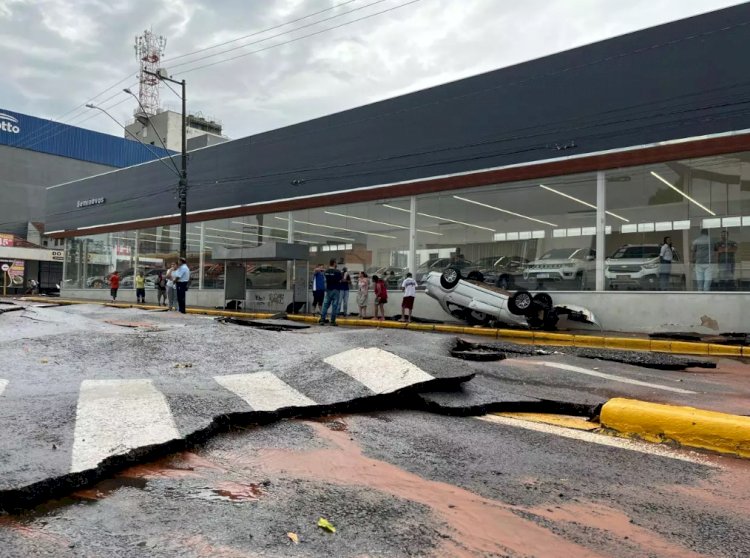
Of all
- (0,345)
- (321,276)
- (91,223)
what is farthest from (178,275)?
(91,223)

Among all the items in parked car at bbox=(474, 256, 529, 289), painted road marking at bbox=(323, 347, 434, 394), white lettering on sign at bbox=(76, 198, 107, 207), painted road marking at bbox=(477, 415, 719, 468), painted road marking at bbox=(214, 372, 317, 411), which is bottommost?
painted road marking at bbox=(477, 415, 719, 468)

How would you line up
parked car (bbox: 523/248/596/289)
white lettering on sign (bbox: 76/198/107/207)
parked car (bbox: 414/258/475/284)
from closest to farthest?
parked car (bbox: 523/248/596/289)
parked car (bbox: 414/258/475/284)
white lettering on sign (bbox: 76/198/107/207)

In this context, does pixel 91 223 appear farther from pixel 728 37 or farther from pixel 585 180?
pixel 728 37

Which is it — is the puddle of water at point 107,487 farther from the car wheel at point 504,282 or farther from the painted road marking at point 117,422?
the car wheel at point 504,282

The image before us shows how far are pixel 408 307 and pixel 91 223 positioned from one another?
25.7m

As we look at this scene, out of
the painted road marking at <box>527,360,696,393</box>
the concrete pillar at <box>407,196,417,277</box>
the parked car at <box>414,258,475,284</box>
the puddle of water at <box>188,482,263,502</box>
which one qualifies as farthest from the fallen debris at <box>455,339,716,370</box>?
Answer: the concrete pillar at <box>407,196,417,277</box>

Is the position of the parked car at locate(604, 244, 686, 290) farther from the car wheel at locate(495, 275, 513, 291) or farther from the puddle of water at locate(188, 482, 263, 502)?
the puddle of water at locate(188, 482, 263, 502)

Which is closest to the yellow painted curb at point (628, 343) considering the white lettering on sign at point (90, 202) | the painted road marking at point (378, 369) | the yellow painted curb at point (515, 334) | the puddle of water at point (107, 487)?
the yellow painted curb at point (515, 334)

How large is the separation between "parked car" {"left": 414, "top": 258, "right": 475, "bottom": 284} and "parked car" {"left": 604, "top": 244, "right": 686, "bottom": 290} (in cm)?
427

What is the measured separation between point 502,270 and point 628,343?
17.9 ft

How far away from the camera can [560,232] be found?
629 inches

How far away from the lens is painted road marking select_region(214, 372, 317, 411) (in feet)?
14.5

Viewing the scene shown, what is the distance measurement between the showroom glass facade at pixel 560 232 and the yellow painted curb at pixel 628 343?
3000 mm

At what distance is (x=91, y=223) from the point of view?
33906mm
